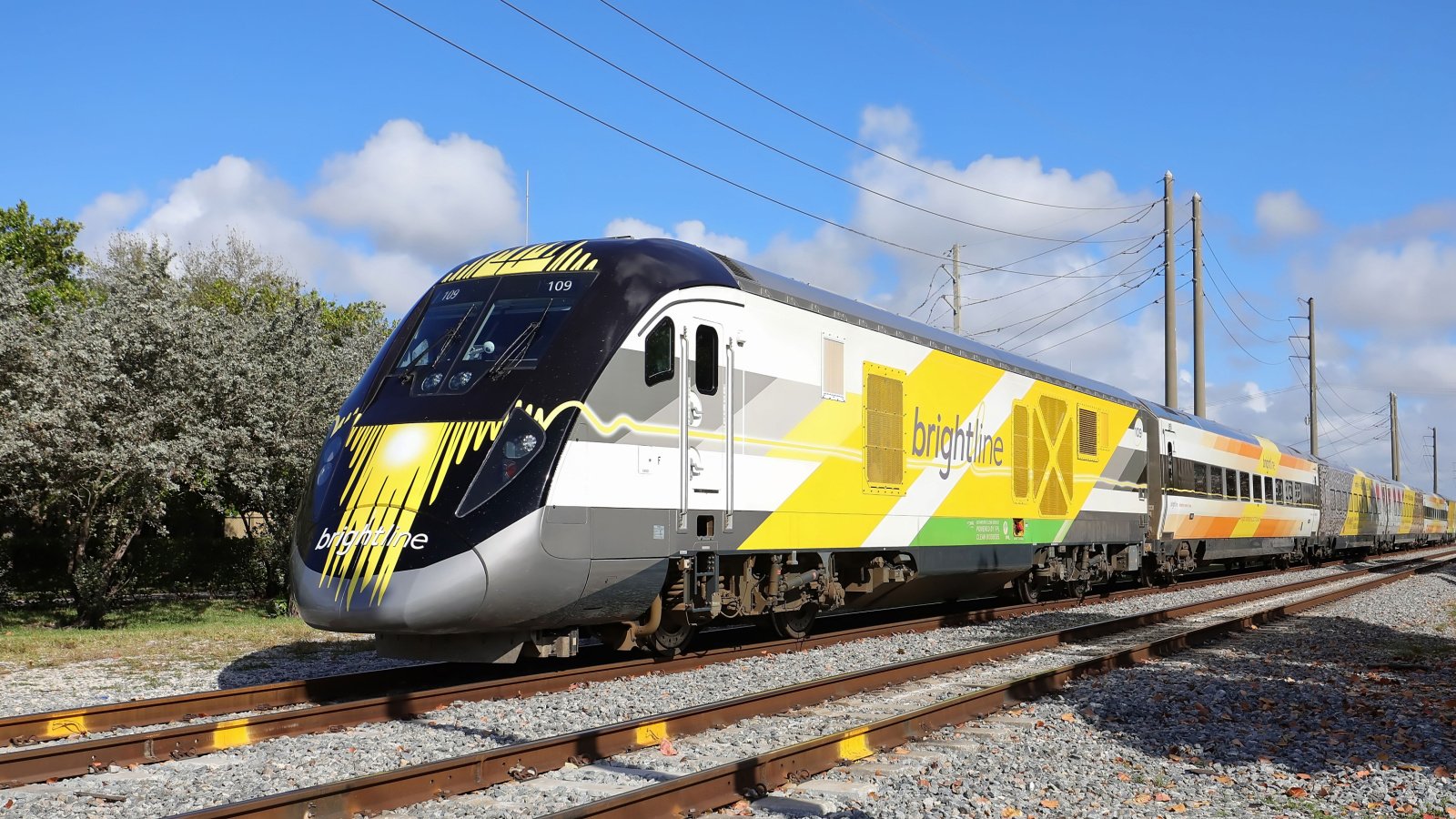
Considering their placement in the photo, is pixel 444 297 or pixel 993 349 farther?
pixel 993 349

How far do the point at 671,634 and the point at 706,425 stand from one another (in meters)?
2.24

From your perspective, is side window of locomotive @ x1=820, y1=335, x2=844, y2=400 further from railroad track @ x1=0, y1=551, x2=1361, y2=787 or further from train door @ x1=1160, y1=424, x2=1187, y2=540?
train door @ x1=1160, y1=424, x2=1187, y2=540

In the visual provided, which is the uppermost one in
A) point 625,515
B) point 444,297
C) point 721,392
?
point 444,297

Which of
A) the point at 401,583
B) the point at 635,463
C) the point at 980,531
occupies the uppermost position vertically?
the point at 635,463

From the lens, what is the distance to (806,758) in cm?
707

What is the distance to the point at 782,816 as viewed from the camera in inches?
243

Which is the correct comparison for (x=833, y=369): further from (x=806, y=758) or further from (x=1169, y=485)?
(x=1169, y=485)

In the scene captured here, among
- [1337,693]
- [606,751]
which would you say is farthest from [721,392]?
[1337,693]

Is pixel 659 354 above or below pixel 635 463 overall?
above

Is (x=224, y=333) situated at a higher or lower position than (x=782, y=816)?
higher

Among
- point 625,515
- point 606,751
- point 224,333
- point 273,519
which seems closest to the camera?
point 606,751

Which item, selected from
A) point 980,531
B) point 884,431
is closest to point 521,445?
point 884,431

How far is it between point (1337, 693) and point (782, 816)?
680cm

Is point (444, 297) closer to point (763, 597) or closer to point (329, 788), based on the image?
point (763, 597)
